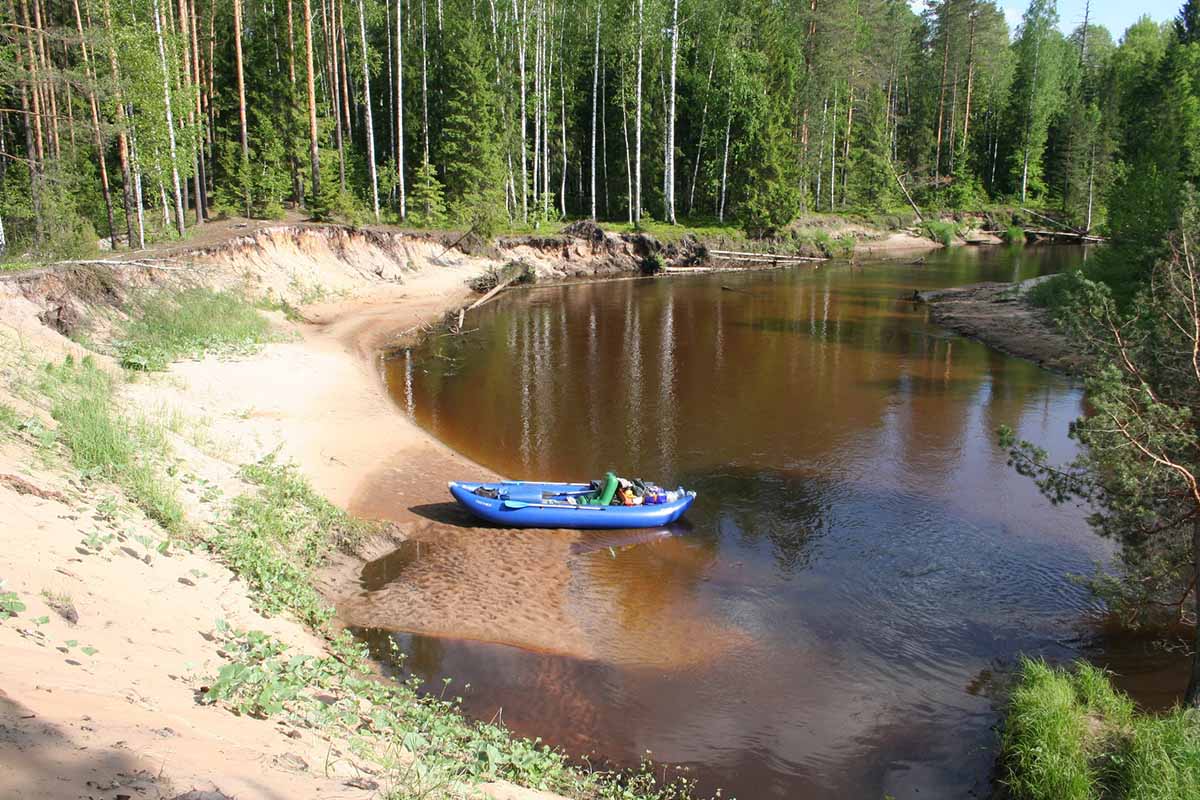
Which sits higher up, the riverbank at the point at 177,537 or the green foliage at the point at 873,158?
the green foliage at the point at 873,158

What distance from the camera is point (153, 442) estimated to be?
12867 mm

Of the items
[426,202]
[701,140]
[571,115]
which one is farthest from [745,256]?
[426,202]

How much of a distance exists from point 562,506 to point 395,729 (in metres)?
7.75

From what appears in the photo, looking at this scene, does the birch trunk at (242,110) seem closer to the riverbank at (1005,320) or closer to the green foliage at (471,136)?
the green foliage at (471,136)

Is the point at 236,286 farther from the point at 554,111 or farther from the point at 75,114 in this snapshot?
the point at 554,111

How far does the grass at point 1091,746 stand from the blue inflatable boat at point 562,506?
275 inches

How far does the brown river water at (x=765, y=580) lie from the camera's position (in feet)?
33.4

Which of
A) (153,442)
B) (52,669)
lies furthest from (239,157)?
(52,669)

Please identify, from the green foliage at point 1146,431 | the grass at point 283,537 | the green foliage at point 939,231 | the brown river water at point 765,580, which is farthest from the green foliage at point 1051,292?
the green foliage at point 939,231

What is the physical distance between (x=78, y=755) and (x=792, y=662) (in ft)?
29.7

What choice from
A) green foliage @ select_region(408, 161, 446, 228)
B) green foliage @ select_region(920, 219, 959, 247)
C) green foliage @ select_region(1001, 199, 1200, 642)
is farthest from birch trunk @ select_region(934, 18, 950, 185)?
green foliage @ select_region(1001, 199, 1200, 642)

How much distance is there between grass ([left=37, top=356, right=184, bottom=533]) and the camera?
10.9 m

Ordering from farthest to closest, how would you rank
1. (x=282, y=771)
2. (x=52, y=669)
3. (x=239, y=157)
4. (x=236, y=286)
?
(x=239, y=157), (x=236, y=286), (x=52, y=669), (x=282, y=771)

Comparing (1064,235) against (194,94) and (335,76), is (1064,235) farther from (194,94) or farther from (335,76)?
(194,94)
